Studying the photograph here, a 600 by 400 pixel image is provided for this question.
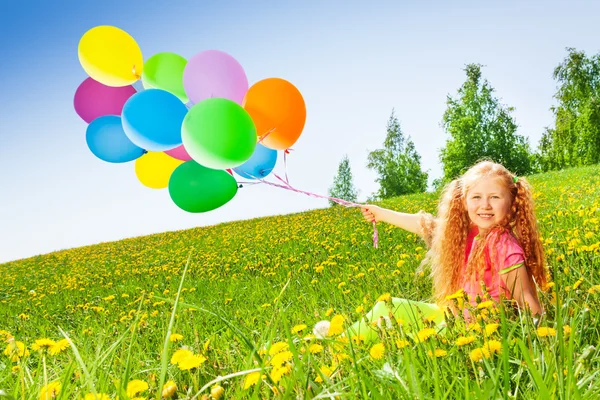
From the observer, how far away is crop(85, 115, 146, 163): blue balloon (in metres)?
3.64

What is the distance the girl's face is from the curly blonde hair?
0.03 m

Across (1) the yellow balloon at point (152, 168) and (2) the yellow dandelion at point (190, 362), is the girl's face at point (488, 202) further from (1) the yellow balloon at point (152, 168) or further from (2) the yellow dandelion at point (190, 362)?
(1) the yellow balloon at point (152, 168)

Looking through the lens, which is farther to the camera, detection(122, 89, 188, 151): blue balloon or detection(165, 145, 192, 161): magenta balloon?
detection(165, 145, 192, 161): magenta balloon

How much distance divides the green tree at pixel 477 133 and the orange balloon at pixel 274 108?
32.0 meters

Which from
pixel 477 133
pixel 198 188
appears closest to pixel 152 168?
pixel 198 188

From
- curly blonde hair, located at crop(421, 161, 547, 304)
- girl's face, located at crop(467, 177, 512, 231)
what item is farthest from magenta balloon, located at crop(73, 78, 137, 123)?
girl's face, located at crop(467, 177, 512, 231)

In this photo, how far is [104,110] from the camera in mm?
3838

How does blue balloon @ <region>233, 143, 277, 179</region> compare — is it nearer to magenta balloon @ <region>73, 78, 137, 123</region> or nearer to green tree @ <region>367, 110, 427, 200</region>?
magenta balloon @ <region>73, 78, 137, 123</region>

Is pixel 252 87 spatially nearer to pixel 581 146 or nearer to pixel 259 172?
pixel 259 172

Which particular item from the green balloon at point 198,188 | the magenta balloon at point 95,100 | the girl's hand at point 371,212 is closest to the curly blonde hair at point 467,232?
the girl's hand at point 371,212

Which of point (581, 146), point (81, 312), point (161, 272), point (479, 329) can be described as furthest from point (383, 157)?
point (479, 329)

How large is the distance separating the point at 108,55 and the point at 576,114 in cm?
3663

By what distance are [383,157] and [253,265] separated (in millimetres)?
35559

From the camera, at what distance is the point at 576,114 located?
3350cm
